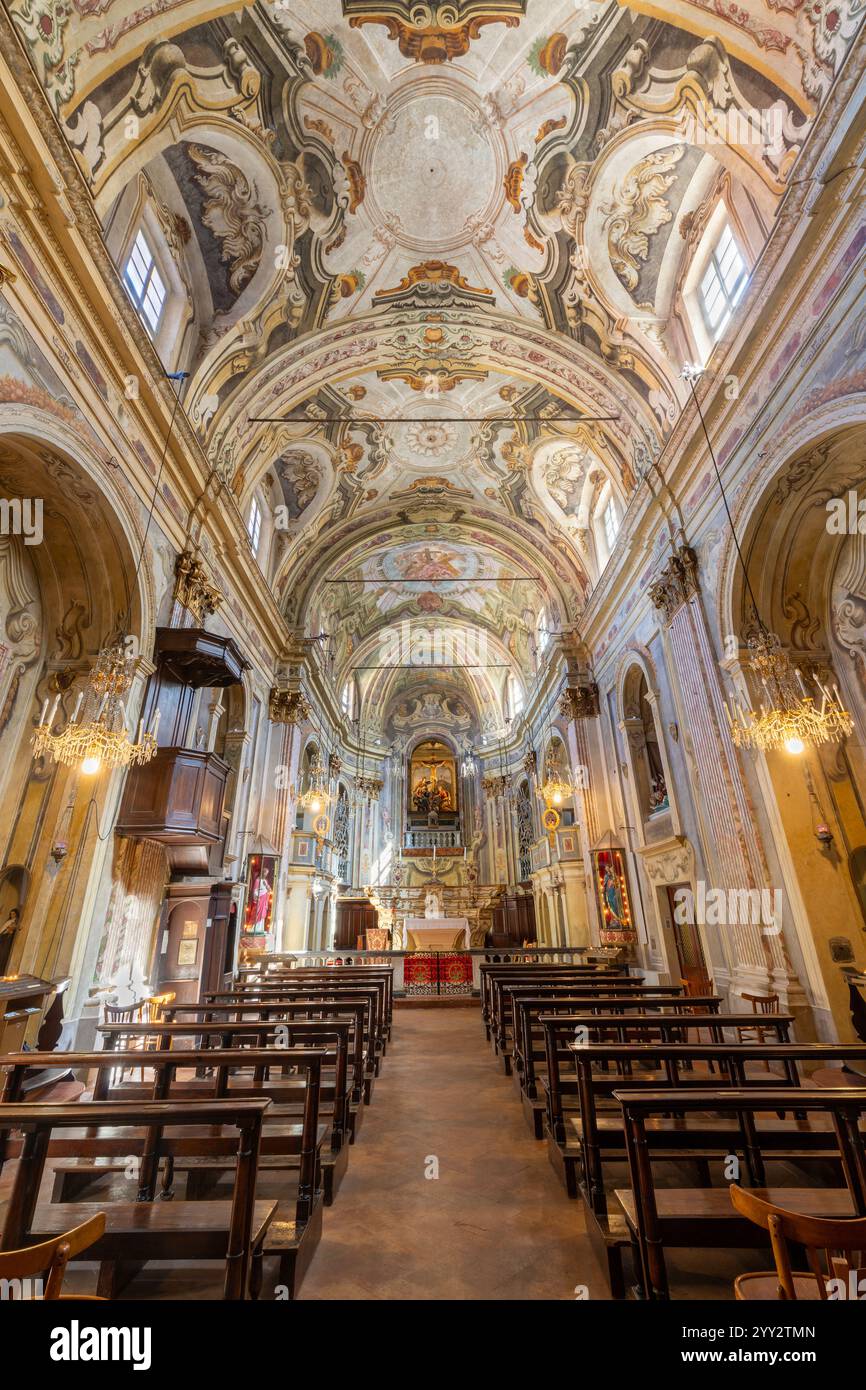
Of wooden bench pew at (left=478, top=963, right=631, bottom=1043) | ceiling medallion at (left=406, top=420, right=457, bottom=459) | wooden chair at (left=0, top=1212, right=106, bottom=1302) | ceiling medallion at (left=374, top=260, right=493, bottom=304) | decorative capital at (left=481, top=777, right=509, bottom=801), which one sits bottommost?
wooden chair at (left=0, top=1212, right=106, bottom=1302)

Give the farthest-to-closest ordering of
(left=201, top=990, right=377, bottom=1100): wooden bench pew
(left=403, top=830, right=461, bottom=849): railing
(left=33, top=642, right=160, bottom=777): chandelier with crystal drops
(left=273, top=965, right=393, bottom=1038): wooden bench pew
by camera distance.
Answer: (left=403, top=830, right=461, bottom=849): railing, (left=273, top=965, right=393, bottom=1038): wooden bench pew, (left=33, top=642, right=160, bottom=777): chandelier with crystal drops, (left=201, top=990, right=377, bottom=1100): wooden bench pew

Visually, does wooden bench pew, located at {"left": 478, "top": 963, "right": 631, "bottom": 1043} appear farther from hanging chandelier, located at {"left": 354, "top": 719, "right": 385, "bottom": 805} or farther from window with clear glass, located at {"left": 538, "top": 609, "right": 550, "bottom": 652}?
hanging chandelier, located at {"left": 354, "top": 719, "right": 385, "bottom": 805}

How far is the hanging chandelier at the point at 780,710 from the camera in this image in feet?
19.6

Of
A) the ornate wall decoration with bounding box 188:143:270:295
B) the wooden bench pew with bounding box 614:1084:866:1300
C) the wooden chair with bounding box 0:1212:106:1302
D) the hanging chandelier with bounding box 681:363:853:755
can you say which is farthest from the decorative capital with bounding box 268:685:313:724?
the wooden chair with bounding box 0:1212:106:1302

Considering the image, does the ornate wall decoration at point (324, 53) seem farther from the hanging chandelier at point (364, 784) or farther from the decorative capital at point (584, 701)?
the hanging chandelier at point (364, 784)

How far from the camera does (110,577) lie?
7.39 m

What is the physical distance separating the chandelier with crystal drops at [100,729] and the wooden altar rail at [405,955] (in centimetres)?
594

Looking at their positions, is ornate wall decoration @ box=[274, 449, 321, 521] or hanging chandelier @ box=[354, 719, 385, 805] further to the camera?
hanging chandelier @ box=[354, 719, 385, 805]

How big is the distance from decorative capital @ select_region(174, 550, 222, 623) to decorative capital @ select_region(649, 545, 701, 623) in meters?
7.20

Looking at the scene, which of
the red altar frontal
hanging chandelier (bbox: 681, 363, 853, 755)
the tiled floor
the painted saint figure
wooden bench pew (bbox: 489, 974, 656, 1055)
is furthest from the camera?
the red altar frontal

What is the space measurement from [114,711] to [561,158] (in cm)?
966

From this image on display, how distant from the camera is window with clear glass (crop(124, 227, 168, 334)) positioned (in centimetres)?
775

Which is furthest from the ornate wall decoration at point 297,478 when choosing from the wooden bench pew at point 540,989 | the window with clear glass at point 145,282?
the wooden bench pew at point 540,989
